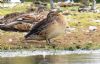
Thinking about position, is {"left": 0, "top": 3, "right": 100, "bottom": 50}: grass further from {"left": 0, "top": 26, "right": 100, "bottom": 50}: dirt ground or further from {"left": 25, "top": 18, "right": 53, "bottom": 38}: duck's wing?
{"left": 25, "top": 18, "right": 53, "bottom": 38}: duck's wing

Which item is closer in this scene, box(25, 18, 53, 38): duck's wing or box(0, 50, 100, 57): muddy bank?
box(0, 50, 100, 57): muddy bank

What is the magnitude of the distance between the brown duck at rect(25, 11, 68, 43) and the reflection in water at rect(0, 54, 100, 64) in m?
1.71

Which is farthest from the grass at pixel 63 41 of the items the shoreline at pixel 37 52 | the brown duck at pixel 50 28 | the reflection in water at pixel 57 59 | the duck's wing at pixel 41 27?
the reflection in water at pixel 57 59

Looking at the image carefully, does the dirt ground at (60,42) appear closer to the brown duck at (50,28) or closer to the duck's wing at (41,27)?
the brown duck at (50,28)

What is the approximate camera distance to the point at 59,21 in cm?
1551

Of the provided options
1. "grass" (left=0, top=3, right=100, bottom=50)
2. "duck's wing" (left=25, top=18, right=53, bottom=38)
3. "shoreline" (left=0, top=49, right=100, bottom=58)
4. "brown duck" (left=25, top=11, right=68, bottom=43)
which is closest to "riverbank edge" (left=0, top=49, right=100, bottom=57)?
"shoreline" (left=0, top=49, right=100, bottom=58)

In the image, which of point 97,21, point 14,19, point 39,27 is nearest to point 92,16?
point 97,21

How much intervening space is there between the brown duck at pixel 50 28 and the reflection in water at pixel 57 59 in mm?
1711

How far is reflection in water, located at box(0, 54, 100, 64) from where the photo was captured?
11921 millimetres

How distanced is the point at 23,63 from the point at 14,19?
27.0 ft

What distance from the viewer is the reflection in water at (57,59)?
39.1 ft

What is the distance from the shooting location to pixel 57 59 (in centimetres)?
1260

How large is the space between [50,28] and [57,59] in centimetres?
288

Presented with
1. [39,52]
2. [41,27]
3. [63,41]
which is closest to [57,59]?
[39,52]
